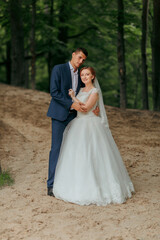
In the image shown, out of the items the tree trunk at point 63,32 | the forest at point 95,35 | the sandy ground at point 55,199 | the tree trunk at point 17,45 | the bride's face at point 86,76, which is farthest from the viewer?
the tree trunk at point 63,32

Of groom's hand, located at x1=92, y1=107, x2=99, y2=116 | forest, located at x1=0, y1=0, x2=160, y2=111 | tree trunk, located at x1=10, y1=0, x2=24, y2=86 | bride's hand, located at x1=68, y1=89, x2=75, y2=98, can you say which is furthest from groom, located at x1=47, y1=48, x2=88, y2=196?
tree trunk, located at x1=10, y1=0, x2=24, y2=86

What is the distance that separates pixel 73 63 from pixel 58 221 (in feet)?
8.12

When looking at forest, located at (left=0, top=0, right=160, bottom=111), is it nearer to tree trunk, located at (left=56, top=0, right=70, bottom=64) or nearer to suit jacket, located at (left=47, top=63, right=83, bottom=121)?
tree trunk, located at (left=56, top=0, right=70, bottom=64)

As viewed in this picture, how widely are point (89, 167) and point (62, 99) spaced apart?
1.14 meters

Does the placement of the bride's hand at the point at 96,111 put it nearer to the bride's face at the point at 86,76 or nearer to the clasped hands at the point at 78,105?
the clasped hands at the point at 78,105

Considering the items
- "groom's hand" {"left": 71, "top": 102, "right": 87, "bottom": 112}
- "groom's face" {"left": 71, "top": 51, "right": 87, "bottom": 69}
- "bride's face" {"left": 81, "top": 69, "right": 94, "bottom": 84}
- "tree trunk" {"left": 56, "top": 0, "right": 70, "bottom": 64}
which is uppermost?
"tree trunk" {"left": 56, "top": 0, "right": 70, "bottom": 64}

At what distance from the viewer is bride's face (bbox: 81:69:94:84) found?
5484mm

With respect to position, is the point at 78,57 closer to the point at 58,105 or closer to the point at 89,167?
the point at 58,105

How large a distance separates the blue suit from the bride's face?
231mm

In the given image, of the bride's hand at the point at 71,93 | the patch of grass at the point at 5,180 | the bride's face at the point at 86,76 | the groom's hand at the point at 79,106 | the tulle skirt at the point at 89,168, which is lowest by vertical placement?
the patch of grass at the point at 5,180

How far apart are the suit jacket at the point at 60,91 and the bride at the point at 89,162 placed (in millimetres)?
170

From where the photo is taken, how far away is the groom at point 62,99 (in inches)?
214

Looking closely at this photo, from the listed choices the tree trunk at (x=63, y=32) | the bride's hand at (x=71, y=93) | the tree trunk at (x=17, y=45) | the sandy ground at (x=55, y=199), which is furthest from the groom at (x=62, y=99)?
the tree trunk at (x=17, y=45)

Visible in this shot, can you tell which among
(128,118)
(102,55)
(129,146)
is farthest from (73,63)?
(102,55)
